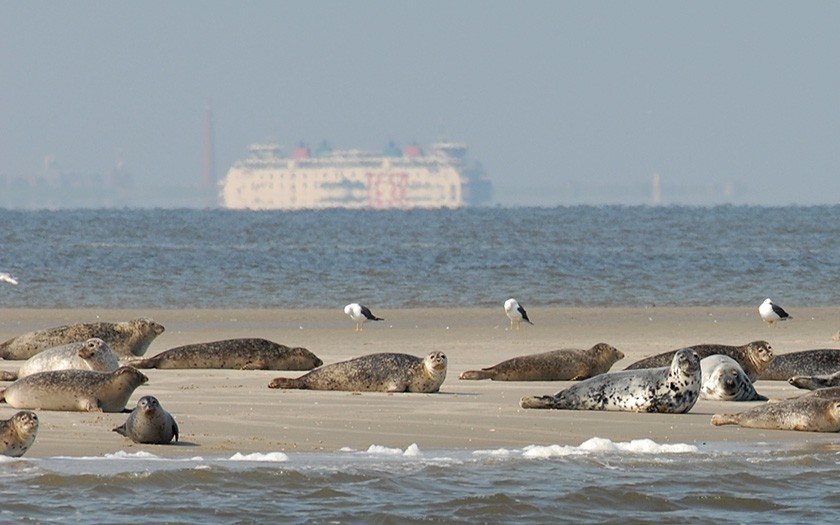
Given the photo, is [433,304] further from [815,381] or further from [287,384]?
[815,381]

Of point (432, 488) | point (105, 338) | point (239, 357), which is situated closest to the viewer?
point (432, 488)

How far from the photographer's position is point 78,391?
29.4 ft

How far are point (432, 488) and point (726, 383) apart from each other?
3.55 metres

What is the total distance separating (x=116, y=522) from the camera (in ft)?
20.7

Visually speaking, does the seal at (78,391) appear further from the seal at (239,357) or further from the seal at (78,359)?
the seal at (239,357)

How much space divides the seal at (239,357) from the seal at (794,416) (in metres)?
3.97

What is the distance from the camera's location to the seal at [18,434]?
23.8ft

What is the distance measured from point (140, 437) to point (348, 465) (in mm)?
1199

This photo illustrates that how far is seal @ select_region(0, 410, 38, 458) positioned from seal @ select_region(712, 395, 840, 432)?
13.1 feet

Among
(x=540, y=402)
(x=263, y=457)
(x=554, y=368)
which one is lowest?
(x=263, y=457)

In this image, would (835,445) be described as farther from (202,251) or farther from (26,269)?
(202,251)

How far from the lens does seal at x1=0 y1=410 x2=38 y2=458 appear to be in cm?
Result: 726

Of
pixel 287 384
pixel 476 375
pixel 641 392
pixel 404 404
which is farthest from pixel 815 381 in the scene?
pixel 287 384

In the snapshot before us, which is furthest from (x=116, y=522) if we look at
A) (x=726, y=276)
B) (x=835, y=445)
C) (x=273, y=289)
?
(x=726, y=276)
